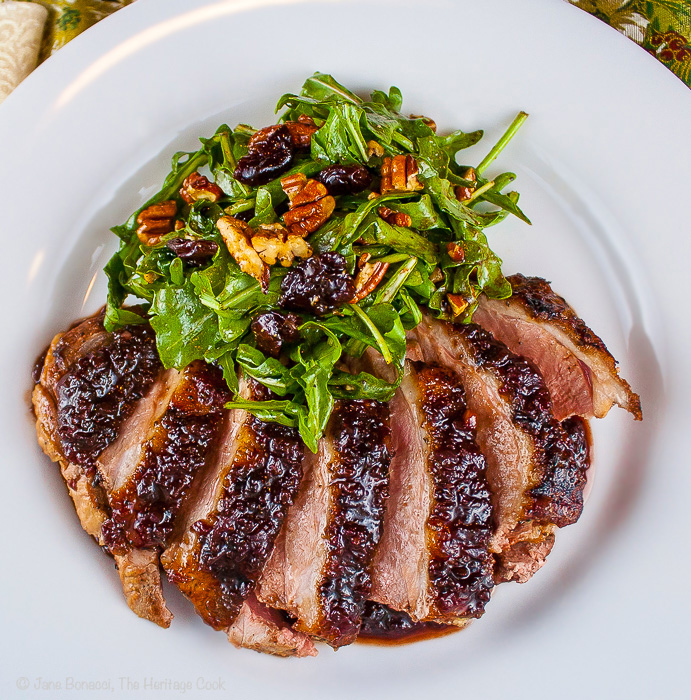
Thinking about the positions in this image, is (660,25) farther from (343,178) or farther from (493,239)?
(343,178)

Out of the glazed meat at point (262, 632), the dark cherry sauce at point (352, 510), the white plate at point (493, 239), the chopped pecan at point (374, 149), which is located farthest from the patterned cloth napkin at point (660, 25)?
the glazed meat at point (262, 632)

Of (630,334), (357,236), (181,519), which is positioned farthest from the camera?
(630,334)

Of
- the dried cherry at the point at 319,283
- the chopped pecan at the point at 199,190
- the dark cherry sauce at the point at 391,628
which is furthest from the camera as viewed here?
the dark cherry sauce at the point at 391,628

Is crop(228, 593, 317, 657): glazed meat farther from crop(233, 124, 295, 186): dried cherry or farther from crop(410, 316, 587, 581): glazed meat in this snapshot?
crop(233, 124, 295, 186): dried cherry

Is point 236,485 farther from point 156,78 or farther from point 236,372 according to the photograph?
point 156,78

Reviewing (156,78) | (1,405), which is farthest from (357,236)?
(1,405)

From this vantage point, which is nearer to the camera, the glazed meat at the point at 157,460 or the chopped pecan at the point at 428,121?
the glazed meat at the point at 157,460

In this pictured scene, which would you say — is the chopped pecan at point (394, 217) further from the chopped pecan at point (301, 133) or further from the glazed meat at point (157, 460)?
the glazed meat at point (157, 460)
